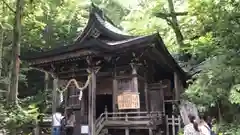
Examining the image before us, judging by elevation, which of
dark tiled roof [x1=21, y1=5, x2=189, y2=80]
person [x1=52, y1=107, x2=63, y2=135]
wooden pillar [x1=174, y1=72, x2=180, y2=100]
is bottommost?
person [x1=52, y1=107, x2=63, y2=135]

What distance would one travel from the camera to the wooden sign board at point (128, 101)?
12173mm

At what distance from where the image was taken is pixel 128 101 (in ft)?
40.3

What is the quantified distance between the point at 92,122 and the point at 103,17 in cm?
639

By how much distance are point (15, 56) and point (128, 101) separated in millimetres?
5044

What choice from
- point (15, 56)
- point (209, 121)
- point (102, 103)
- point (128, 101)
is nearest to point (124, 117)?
point (128, 101)

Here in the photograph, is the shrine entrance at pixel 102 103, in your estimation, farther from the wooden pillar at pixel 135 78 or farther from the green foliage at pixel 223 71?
the green foliage at pixel 223 71

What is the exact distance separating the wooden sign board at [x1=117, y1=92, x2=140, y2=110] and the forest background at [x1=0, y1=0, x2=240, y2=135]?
2204 millimetres

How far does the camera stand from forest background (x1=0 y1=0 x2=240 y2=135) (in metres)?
8.00

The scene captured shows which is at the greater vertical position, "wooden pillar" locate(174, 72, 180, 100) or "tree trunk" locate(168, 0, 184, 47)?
"tree trunk" locate(168, 0, 184, 47)

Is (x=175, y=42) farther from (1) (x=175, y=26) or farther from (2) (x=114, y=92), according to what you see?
(2) (x=114, y=92)

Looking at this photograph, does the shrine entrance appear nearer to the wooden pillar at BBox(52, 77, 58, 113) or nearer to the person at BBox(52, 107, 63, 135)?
the wooden pillar at BBox(52, 77, 58, 113)

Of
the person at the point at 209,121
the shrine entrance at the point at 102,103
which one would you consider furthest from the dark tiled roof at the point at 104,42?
the person at the point at 209,121

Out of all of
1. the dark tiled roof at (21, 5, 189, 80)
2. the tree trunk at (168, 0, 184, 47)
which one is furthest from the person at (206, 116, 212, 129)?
the tree trunk at (168, 0, 184, 47)

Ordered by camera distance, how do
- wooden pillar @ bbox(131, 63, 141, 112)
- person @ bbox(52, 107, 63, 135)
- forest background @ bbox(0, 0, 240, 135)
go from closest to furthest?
forest background @ bbox(0, 0, 240, 135) → person @ bbox(52, 107, 63, 135) → wooden pillar @ bbox(131, 63, 141, 112)
